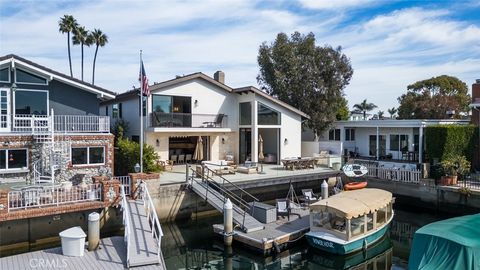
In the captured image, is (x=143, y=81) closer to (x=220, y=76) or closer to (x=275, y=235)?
(x=275, y=235)

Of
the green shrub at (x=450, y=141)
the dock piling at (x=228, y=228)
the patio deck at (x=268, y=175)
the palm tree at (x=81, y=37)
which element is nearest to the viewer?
the dock piling at (x=228, y=228)

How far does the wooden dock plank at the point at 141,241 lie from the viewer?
10.9 metres

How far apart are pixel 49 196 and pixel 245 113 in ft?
52.1

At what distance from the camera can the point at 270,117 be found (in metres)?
27.8

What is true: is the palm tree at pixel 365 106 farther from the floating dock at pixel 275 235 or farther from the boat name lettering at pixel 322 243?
the boat name lettering at pixel 322 243

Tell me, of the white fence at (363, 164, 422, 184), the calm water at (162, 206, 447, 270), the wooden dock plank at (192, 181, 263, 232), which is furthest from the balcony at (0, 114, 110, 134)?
the white fence at (363, 164, 422, 184)

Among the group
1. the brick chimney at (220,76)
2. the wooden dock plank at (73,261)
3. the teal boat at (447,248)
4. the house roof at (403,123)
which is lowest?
the wooden dock plank at (73,261)

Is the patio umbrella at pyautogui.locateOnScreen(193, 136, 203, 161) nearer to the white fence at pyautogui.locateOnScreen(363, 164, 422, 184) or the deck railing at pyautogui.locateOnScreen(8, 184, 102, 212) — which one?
the deck railing at pyautogui.locateOnScreen(8, 184, 102, 212)

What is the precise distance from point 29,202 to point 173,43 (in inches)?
522

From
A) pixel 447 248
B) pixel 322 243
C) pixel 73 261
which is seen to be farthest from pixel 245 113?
pixel 447 248

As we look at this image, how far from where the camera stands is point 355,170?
76.7 feet

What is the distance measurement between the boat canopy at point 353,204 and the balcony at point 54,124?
12.3 meters

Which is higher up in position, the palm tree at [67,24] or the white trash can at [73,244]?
the palm tree at [67,24]

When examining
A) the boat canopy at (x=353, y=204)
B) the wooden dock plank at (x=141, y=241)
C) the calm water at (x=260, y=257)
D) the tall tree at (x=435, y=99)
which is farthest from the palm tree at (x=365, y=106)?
the wooden dock plank at (x=141, y=241)
